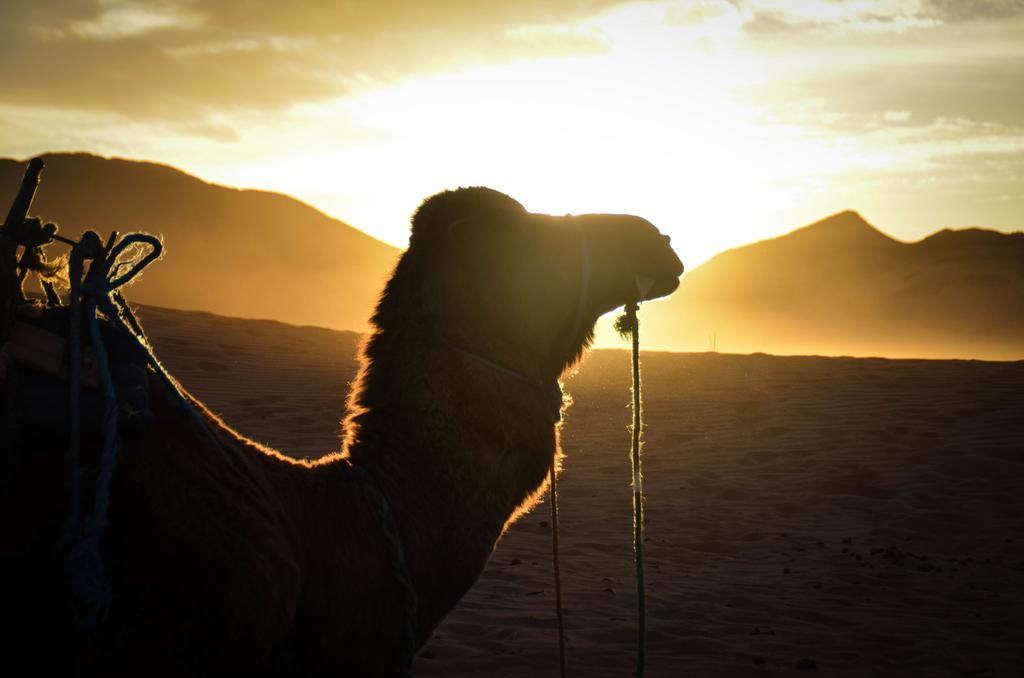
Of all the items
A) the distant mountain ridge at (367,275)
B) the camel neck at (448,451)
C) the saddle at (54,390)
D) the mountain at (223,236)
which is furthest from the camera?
the distant mountain ridge at (367,275)

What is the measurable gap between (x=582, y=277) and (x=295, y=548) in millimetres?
1159

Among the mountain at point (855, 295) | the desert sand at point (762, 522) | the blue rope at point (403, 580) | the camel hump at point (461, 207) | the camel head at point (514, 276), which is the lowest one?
the desert sand at point (762, 522)

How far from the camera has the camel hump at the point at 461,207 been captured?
2.72m

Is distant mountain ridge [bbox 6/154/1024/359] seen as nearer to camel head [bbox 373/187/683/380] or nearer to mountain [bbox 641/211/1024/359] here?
mountain [bbox 641/211/1024/359]

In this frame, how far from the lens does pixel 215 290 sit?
270ft

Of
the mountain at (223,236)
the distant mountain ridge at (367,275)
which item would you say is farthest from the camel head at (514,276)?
the mountain at (223,236)

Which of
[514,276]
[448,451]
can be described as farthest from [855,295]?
[448,451]

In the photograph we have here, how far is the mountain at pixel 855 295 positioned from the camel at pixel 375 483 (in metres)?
69.3

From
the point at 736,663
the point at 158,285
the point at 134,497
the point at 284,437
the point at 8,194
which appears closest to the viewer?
the point at 134,497

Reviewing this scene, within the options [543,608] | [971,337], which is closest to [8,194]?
[971,337]

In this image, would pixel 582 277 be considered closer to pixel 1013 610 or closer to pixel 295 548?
pixel 295 548

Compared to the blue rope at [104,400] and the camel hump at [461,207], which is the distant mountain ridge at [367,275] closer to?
the camel hump at [461,207]

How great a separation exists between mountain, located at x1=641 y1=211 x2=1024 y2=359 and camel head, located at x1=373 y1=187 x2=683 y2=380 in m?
69.1

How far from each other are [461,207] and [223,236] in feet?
342
